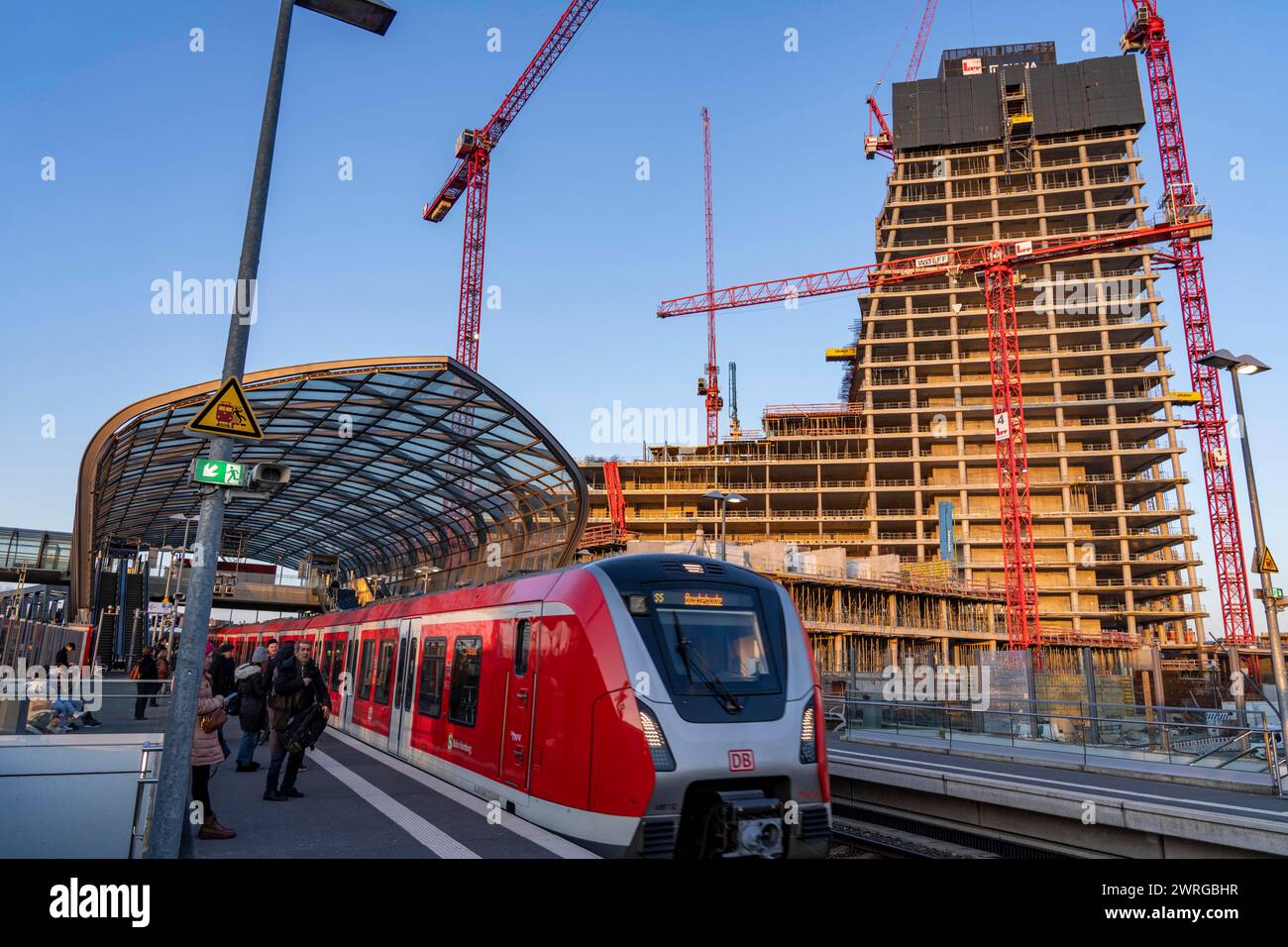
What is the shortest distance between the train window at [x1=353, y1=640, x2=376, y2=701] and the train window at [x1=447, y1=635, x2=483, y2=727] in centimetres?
549

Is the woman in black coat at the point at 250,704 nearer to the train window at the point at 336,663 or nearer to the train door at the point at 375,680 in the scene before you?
the train door at the point at 375,680

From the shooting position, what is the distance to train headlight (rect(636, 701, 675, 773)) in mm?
7242

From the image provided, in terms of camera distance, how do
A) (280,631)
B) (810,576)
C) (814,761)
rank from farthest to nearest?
(810,576), (280,631), (814,761)

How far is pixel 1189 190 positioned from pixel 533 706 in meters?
90.3

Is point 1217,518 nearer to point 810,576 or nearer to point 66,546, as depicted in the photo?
point 810,576

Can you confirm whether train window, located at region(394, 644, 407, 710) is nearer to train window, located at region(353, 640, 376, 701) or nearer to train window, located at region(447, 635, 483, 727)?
train window, located at region(353, 640, 376, 701)

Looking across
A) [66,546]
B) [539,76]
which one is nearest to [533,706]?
[66,546]

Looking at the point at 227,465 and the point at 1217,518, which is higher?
the point at 1217,518

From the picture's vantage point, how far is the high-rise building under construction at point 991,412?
238 feet

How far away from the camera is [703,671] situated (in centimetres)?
800

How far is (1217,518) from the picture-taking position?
239 ft

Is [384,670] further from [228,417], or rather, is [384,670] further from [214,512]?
[228,417]

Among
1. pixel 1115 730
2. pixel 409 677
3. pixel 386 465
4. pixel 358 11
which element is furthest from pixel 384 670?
pixel 386 465

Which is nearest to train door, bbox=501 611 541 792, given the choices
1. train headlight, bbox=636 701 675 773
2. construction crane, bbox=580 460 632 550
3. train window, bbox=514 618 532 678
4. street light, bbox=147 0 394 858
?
train window, bbox=514 618 532 678
